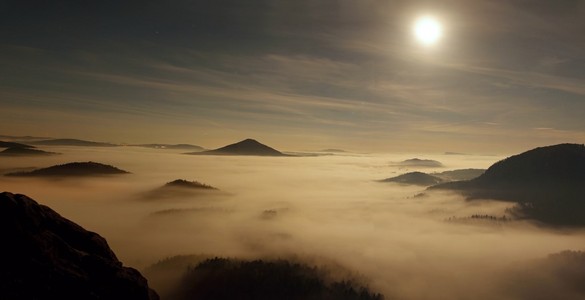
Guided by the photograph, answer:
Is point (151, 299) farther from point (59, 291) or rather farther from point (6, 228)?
point (6, 228)

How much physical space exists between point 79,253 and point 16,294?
40.6ft

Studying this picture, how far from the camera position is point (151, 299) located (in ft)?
270

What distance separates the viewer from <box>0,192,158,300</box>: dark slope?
65.6 m

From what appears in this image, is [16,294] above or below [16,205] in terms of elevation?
below

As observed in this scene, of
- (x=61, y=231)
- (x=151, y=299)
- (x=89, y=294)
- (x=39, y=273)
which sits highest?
(x=61, y=231)

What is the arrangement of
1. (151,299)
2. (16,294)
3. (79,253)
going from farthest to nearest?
1. (151,299)
2. (79,253)
3. (16,294)

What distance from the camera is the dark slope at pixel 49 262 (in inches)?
2581

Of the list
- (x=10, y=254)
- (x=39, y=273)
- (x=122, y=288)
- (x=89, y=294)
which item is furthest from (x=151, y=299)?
(x=10, y=254)

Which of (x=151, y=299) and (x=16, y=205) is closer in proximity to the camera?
(x=16, y=205)

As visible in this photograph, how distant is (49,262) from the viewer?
224 ft

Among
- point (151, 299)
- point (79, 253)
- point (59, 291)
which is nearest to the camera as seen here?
point (59, 291)

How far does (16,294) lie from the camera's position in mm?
63062

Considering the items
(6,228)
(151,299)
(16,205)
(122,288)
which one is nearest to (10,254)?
(6,228)

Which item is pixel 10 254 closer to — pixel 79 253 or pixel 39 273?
pixel 39 273
